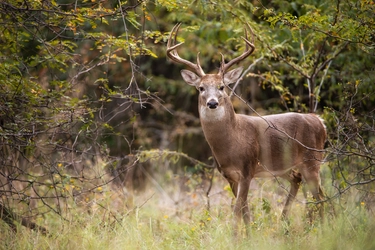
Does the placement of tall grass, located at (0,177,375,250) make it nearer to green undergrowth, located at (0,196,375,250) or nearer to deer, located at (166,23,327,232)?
green undergrowth, located at (0,196,375,250)

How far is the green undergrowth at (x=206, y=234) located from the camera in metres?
5.11

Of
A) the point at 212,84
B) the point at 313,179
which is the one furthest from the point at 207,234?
the point at 313,179

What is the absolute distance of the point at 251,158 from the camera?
22.1 feet

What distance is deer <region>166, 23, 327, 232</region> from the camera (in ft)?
21.7

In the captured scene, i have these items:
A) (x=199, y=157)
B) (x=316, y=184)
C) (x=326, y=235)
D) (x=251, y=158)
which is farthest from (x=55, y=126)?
(x=199, y=157)

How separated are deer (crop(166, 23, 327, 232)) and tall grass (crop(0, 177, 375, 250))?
302mm

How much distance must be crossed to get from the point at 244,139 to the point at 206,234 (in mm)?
1438

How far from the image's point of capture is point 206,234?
18.9 feet

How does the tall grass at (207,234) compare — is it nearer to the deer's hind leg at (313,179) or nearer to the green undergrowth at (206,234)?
the green undergrowth at (206,234)

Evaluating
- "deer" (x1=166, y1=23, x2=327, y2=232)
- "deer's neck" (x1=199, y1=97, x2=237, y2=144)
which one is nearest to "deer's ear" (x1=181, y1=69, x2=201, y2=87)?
"deer" (x1=166, y1=23, x2=327, y2=232)

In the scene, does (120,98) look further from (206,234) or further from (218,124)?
(206,234)

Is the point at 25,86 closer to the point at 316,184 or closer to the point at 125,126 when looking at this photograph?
the point at 316,184

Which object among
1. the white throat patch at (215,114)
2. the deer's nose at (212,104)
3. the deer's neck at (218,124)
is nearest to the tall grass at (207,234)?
the deer's neck at (218,124)

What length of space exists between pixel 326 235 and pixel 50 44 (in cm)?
322
